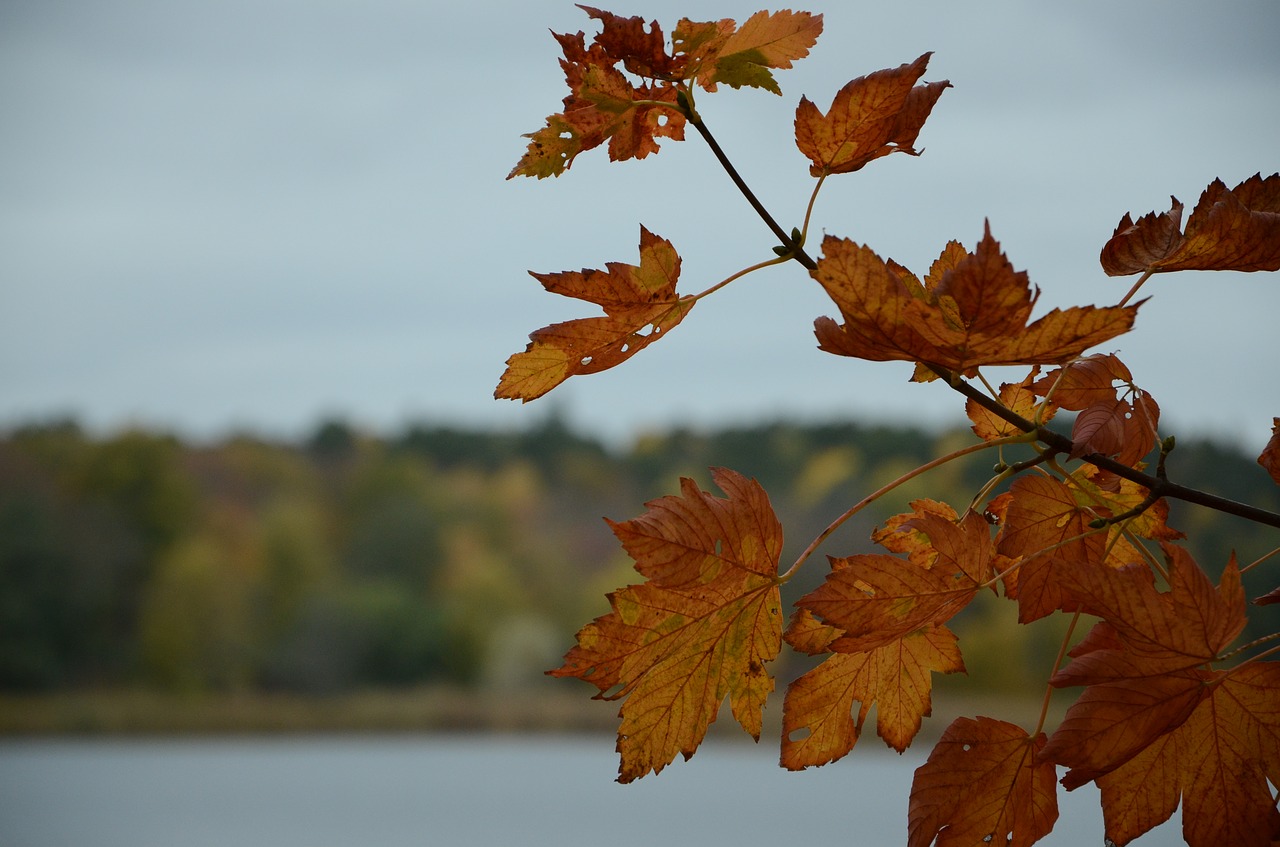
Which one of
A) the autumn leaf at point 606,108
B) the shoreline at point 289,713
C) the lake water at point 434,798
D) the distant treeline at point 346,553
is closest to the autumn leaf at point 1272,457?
the autumn leaf at point 606,108

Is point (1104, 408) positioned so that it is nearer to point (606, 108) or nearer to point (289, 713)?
point (606, 108)

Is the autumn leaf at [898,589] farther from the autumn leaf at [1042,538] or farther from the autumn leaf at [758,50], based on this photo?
the autumn leaf at [758,50]

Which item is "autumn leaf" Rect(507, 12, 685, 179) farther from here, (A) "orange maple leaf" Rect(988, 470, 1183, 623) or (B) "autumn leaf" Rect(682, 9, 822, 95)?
(A) "orange maple leaf" Rect(988, 470, 1183, 623)

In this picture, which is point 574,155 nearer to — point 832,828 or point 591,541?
point 832,828

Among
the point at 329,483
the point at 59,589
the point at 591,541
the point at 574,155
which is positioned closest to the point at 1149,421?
the point at 574,155

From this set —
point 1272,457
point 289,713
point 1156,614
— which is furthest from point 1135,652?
point 289,713

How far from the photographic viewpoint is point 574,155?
0.36 meters

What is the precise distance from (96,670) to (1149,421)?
1990 cm

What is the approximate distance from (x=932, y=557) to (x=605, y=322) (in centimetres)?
13

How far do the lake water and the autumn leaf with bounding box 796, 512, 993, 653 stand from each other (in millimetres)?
9120

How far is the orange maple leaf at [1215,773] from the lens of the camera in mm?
315

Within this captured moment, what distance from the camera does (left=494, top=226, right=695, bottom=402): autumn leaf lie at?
1.13 feet

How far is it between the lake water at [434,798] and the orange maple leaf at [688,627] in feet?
29.9

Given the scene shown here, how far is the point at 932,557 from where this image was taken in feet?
1.21
